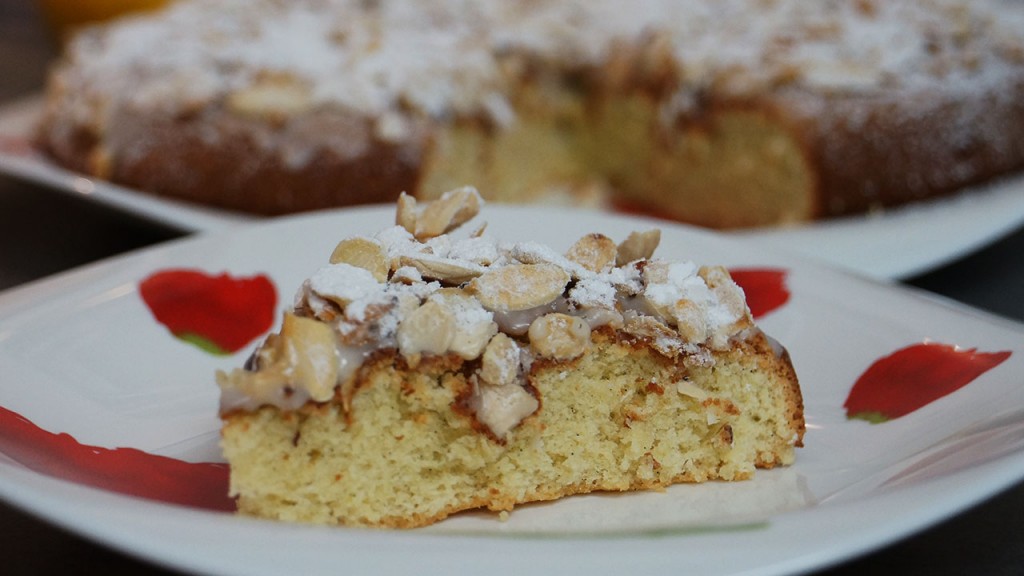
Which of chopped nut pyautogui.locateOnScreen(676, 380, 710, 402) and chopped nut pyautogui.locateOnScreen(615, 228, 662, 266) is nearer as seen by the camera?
chopped nut pyautogui.locateOnScreen(676, 380, 710, 402)

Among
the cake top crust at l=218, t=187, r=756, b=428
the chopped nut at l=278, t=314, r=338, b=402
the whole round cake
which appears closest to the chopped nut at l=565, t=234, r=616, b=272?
the cake top crust at l=218, t=187, r=756, b=428

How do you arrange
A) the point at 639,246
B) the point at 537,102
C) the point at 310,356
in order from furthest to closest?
1. the point at 537,102
2. the point at 639,246
3. the point at 310,356

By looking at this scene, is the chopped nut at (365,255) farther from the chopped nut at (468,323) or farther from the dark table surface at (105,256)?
the dark table surface at (105,256)

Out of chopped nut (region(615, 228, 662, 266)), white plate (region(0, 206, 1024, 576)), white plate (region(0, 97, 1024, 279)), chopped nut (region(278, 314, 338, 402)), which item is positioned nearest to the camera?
white plate (region(0, 206, 1024, 576))

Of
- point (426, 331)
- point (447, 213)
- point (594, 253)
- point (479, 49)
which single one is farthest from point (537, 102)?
point (426, 331)

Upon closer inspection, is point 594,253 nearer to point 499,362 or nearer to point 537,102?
point 499,362

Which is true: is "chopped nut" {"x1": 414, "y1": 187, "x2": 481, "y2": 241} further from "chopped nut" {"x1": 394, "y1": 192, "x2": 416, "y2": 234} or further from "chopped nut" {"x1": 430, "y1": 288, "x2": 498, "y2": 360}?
"chopped nut" {"x1": 430, "y1": 288, "x2": 498, "y2": 360}
